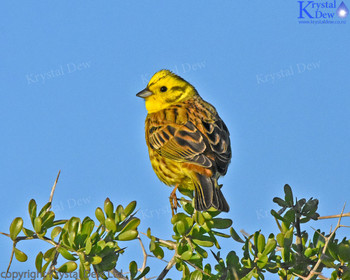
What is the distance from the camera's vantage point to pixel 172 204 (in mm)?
5461

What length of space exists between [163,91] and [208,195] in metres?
2.29

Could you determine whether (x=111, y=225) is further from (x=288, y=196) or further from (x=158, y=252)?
(x=288, y=196)

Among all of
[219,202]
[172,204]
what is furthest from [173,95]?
[219,202]

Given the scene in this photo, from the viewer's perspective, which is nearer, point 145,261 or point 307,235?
point 145,261

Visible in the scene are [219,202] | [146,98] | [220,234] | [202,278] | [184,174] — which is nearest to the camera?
[202,278]

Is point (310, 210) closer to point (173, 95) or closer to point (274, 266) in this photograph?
point (274, 266)

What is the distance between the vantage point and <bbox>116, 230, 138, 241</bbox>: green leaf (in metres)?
3.21

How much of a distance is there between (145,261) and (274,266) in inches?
36.4

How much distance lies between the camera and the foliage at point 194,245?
128 inches

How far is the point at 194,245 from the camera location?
3686 mm

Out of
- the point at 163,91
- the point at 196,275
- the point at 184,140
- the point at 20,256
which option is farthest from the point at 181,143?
the point at 20,256

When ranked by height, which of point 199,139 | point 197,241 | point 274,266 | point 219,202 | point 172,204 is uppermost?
point 199,139

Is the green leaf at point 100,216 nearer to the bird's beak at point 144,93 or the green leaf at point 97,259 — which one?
the green leaf at point 97,259

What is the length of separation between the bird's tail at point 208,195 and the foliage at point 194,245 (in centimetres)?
18
